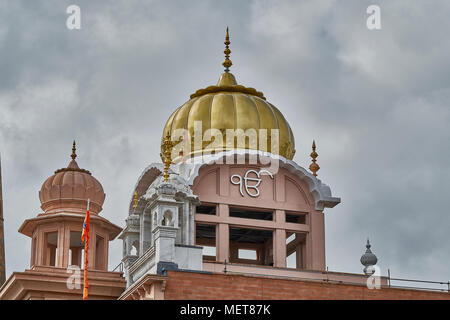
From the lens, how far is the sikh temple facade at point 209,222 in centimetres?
3844

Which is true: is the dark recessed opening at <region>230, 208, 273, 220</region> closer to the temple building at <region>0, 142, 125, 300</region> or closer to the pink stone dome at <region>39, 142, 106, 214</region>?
the temple building at <region>0, 142, 125, 300</region>

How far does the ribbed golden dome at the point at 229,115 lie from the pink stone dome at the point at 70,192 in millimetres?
3677

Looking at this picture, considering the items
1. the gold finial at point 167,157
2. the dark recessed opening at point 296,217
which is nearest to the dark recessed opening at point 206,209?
the gold finial at point 167,157

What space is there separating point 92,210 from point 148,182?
2.90 meters

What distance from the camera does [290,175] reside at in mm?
44031

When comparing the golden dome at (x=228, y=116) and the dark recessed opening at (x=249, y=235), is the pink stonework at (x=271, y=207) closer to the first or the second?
the golden dome at (x=228, y=116)

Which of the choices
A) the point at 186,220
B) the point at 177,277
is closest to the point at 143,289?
the point at 177,277

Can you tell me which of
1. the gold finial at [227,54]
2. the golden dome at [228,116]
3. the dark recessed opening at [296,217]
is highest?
the gold finial at [227,54]

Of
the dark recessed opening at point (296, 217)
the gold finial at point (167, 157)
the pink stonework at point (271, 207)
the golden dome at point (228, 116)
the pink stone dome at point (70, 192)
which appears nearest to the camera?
the gold finial at point (167, 157)

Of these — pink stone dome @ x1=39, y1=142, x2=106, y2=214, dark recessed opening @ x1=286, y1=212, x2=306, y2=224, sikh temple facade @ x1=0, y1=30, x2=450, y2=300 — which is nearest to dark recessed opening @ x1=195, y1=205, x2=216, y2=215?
sikh temple facade @ x1=0, y1=30, x2=450, y2=300

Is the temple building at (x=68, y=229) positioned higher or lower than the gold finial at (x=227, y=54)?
lower

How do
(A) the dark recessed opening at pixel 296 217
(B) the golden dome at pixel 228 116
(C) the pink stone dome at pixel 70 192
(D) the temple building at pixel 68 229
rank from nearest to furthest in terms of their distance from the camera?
(D) the temple building at pixel 68 229 → (A) the dark recessed opening at pixel 296 217 → (B) the golden dome at pixel 228 116 → (C) the pink stone dome at pixel 70 192
